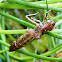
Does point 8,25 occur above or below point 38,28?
below

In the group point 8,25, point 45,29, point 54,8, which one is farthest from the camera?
point 8,25

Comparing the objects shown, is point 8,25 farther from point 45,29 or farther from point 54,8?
point 54,8

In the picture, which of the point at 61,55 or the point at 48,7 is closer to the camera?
the point at 48,7

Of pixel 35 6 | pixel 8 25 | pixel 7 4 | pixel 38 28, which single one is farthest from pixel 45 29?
pixel 8 25

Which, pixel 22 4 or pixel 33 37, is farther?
pixel 33 37

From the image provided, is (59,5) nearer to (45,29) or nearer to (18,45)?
(45,29)

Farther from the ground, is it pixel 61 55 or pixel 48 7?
pixel 48 7

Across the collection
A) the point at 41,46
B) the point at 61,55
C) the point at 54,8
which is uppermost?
the point at 54,8

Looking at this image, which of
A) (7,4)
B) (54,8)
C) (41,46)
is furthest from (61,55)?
(41,46)

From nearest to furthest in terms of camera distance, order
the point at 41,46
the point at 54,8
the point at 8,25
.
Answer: the point at 54,8, the point at 8,25, the point at 41,46
